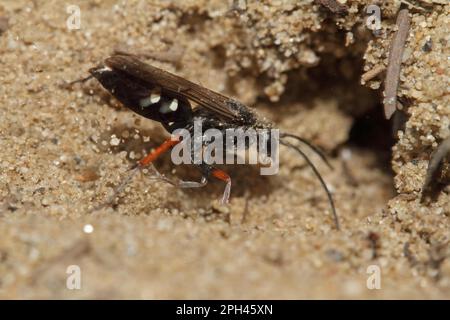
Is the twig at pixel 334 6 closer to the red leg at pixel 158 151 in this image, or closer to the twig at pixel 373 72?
the twig at pixel 373 72

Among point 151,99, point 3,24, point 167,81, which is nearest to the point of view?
point 167,81

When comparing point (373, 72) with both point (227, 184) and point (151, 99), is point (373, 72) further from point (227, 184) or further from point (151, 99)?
point (151, 99)

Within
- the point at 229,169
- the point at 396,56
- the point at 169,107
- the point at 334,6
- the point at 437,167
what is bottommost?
the point at 437,167

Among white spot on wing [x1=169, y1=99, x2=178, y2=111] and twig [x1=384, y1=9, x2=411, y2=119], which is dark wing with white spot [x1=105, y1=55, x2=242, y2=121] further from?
twig [x1=384, y1=9, x2=411, y2=119]

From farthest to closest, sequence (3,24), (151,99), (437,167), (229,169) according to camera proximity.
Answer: (229,169) < (3,24) < (151,99) < (437,167)

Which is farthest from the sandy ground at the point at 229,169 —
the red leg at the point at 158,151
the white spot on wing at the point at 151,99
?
the white spot on wing at the point at 151,99

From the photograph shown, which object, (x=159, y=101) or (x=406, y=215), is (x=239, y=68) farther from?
(x=406, y=215)

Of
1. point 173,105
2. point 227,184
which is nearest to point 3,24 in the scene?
Answer: point 173,105
